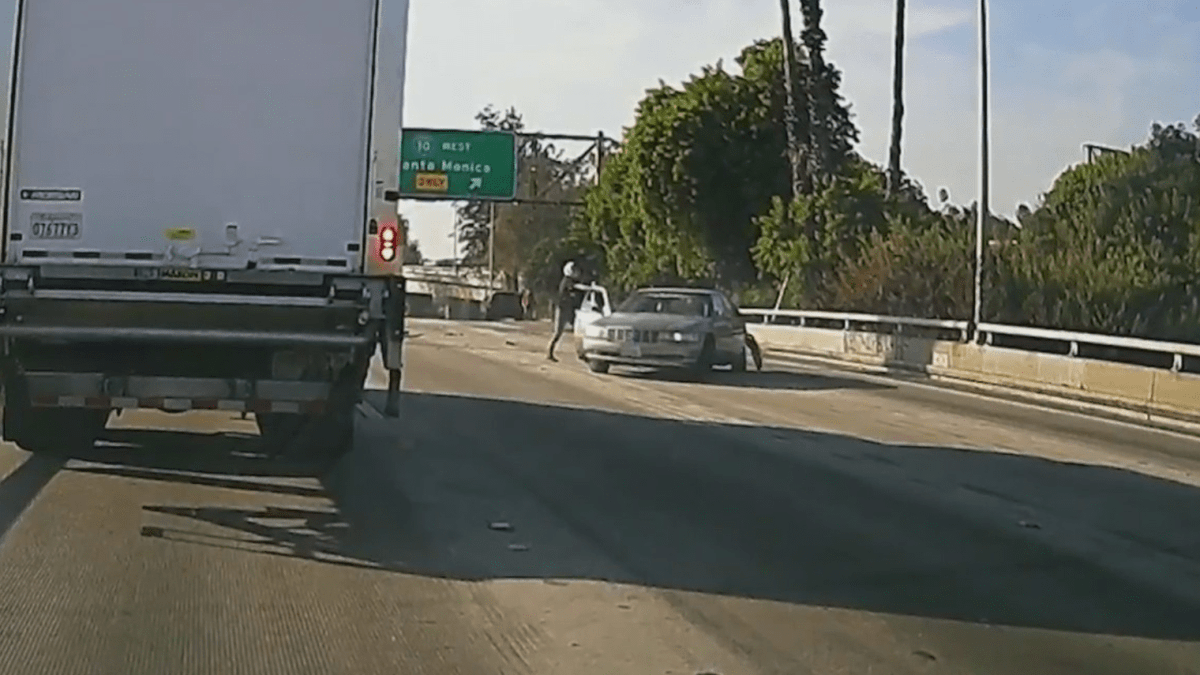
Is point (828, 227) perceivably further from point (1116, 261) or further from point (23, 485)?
point (23, 485)

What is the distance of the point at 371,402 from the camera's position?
45.0ft

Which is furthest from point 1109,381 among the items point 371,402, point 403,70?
point 403,70

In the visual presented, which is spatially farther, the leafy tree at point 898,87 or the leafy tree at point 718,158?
the leafy tree at point 718,158

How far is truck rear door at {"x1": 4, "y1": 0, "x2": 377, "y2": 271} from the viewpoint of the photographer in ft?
34.4

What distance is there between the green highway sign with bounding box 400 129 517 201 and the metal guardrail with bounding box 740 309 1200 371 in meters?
10.8

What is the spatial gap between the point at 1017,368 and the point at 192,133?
19565mm

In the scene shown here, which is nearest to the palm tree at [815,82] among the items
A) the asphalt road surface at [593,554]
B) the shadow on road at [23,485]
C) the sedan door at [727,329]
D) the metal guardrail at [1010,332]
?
the metal guardrail at [1010,332]

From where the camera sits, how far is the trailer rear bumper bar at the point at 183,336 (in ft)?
34.1

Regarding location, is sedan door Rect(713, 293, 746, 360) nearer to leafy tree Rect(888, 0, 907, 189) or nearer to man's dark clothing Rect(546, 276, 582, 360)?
man's dark clothing Rect(546, 276, 582, 360)

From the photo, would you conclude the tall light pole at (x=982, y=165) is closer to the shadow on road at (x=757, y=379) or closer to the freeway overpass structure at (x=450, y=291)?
the shadow on road at (x=757, y=379)

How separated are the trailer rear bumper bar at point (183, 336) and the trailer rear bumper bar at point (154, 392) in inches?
10.6

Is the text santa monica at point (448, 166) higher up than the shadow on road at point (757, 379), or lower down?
higher up

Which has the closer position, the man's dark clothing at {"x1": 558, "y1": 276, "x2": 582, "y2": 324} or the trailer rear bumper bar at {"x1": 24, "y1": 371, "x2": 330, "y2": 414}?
the trailer rear bumper bar at {"x1": 24, "y1": 371, "x2": 330, "y2": 414}

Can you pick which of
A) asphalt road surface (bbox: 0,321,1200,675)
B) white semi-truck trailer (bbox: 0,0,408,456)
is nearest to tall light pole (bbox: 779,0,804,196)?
asphalt road surface (bbox: 0,321,1200,675)
